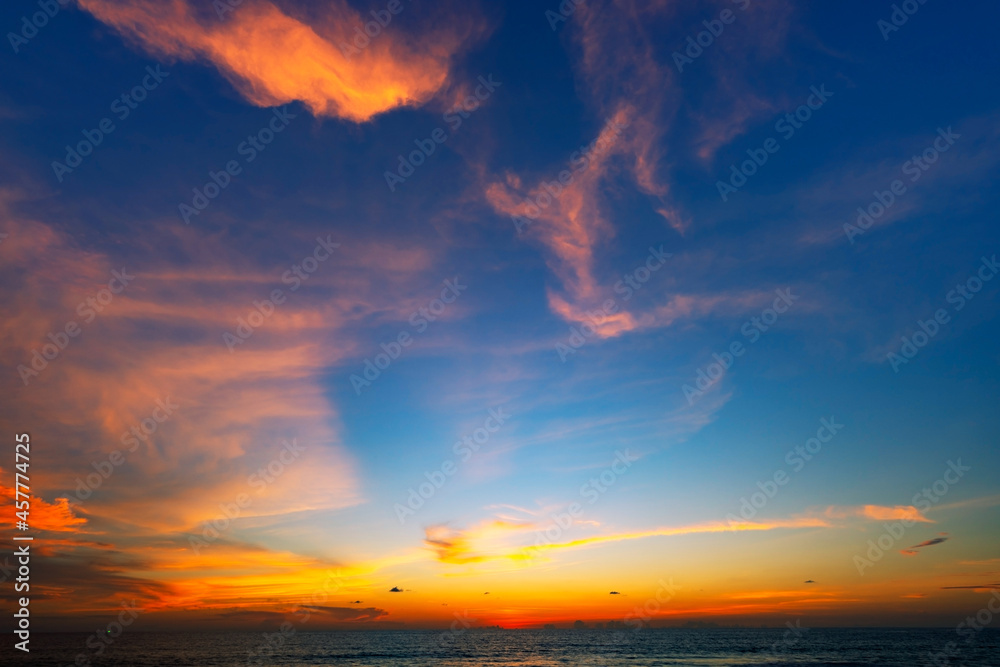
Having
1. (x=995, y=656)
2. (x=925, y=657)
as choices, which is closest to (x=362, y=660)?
(x=925, y=657)

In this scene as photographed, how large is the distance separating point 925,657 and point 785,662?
31.9m

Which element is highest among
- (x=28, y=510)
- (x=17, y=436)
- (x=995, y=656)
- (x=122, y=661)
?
(x=17, y=436)

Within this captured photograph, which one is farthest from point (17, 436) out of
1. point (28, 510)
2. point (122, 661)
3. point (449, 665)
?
point (122, 661)

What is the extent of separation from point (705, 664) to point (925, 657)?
42.8 metres

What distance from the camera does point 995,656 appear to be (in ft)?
276

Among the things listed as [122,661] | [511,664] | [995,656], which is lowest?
[995,656]

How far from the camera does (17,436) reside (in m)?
28.5

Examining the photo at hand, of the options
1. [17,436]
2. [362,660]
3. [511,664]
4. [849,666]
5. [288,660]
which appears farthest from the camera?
[362,660]

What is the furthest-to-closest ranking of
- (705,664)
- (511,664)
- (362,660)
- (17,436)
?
(362,660), (511,664), (705,664), (17,436)

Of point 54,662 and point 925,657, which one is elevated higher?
point 54,662

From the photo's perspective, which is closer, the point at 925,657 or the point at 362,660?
the point at 925,657

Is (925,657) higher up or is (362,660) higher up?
(362,660)

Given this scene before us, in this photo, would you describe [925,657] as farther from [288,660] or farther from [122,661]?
[122,661]

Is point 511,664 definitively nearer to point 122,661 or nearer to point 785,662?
point 785,662
